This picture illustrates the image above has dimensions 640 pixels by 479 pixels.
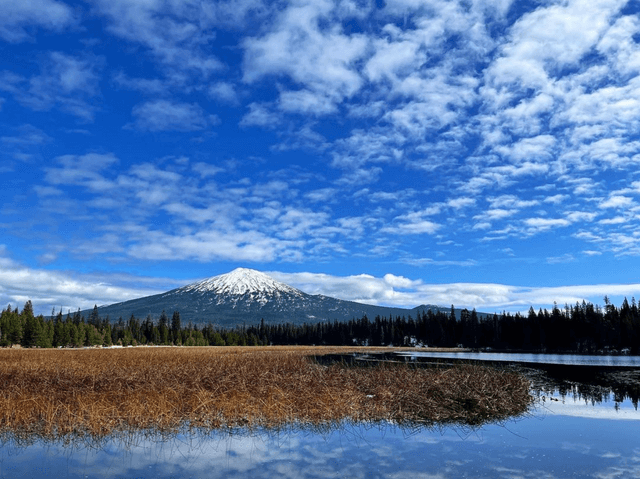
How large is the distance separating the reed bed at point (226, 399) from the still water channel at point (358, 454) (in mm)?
1587

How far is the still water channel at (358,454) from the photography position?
12.1m

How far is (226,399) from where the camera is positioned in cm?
1981

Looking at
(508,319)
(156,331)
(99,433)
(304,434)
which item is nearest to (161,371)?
(99,433)

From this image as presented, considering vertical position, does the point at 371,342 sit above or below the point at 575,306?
below

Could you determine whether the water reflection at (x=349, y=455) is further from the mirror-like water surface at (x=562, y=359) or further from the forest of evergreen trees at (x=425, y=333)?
the forest of evergreen trees at (x=425, y=333)

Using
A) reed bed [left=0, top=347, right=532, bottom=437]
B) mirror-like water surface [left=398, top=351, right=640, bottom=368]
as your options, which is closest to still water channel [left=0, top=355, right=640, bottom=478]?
reed bed [left=0, top=347, right=532, bottom=437]

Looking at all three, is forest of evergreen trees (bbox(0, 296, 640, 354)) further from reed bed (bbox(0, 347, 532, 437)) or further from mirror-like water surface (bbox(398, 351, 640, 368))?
reed bed (bbox(0, 347, 532, 437))

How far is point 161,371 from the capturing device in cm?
2788

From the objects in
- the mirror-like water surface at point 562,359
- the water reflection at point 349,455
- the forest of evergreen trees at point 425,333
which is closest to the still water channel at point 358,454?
the water reflection at point 349,455

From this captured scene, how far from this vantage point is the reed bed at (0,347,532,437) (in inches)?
675

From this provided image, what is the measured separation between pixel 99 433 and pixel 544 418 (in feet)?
60.5

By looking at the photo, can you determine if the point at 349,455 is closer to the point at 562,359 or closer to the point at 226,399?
the point at 226,399

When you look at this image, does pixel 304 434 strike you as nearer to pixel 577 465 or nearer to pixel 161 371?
pixel 577 465

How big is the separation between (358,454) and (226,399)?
804 centimetres
